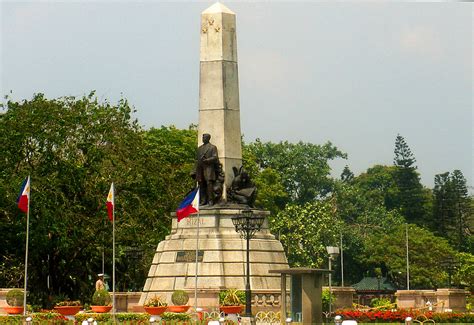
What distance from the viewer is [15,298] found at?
45812mm

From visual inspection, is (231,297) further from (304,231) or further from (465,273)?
(304,231)

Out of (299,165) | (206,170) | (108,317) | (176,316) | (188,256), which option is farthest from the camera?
(299,165)

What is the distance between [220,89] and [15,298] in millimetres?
11654

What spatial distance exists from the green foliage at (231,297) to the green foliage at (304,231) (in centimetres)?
4597

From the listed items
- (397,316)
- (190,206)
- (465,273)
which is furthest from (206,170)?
(465,273)

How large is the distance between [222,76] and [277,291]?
883 cm

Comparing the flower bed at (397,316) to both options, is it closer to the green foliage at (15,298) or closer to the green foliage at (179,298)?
the green foliage at (179,298)

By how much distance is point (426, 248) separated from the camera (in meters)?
106

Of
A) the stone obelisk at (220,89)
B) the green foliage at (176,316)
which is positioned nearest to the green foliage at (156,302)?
the green foliage at (176,316)

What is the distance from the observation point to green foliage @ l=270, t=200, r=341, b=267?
310ft

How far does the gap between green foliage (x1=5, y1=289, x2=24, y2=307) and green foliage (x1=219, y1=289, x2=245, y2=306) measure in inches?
283

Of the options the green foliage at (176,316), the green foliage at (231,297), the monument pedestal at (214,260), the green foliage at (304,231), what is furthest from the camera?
the green foliage at (304,231)

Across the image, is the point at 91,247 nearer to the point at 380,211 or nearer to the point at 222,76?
the point at 222,76

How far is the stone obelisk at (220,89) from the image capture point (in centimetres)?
5053
